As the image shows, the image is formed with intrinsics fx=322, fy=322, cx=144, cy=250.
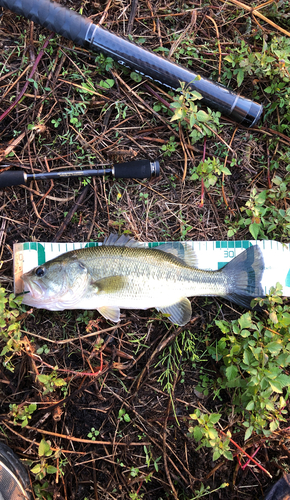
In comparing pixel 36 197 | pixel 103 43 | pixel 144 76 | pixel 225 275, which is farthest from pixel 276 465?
pixel 103 43

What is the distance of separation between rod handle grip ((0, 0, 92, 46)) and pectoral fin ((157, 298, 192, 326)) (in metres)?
2.90

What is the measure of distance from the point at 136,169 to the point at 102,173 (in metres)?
0.37

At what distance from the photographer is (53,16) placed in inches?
128

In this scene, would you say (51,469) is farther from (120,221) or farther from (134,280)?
(120,221)

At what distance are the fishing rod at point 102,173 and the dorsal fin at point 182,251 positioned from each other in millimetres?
782

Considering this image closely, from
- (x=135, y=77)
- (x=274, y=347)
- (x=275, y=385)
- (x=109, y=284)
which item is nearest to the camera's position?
(x=275, y=385)

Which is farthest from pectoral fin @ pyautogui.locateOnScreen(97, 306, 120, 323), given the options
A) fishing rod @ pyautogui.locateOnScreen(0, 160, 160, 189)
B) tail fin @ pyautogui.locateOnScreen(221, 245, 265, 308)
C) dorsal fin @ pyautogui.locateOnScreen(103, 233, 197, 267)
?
fishing rod @ pyautogui.locateOnScreen(0, 160, 160, 189)

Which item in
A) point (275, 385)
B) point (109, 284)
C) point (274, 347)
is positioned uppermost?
point (109, 284)

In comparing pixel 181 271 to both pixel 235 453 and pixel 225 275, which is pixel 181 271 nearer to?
pixel 225 275

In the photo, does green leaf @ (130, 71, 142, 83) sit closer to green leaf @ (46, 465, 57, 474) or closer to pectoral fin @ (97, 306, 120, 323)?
pectoral fin @ (97, 306, 120, 323)

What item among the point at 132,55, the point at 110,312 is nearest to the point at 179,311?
the point at 110,312

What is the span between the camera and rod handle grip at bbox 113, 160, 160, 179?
3416mm

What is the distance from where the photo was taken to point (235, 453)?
3.15 metres

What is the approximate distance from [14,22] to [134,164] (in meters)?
2.03
